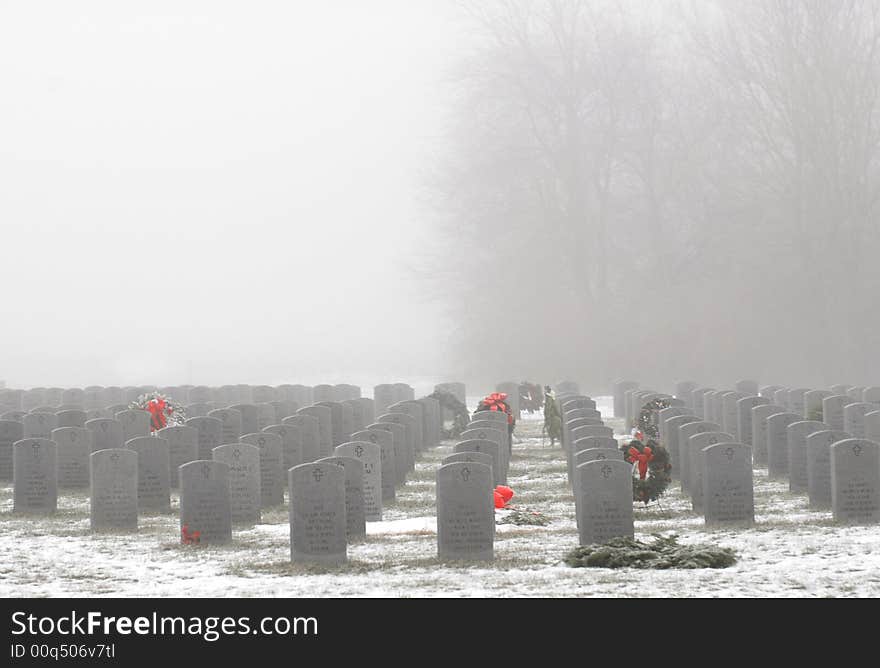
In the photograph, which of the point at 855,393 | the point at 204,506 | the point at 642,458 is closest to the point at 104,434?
the point at 204,506

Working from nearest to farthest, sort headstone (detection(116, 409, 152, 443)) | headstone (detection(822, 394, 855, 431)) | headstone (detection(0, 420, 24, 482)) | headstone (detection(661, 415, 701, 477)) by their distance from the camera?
headstone (detection(661, 415, 701, 477))
headstone (detection(0, 420, 24, 482))
headstone (detection(116, 409, 152, 443))
headstone (detection(822, 394, 855, 431))

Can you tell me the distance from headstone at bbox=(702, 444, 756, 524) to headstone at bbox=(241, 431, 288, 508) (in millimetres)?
5211

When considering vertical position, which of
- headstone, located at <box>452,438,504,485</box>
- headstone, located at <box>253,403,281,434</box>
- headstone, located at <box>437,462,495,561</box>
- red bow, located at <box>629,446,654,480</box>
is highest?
headstone, located at <box>253,403,281,434</box>

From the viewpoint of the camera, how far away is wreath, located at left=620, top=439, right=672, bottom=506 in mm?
13477

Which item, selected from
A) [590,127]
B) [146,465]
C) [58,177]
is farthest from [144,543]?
[58,177]

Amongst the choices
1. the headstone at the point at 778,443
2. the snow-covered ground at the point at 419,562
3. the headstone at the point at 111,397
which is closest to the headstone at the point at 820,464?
the snow-covered ground at the point at 419,562

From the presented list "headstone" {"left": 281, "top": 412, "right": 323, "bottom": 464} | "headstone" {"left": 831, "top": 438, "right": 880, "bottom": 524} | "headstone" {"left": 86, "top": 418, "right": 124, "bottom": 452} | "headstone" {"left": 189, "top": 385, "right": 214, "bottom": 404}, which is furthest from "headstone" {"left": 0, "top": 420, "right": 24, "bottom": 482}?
"headstone" {"left": 831, "top": 438, "right": 880, "bottom": 524}

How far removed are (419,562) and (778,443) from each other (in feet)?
25.1

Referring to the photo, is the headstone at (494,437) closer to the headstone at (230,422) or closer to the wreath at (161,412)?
the headstone at (230,422)

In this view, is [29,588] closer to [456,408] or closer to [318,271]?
[456,408]

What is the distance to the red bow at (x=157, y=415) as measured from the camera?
18.8 metres

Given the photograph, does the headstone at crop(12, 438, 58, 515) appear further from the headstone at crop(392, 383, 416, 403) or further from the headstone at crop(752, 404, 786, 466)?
the headstone at crop(392, 383, 416, 403)

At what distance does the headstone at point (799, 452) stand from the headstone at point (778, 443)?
66.4 inches

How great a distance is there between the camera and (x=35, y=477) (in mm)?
14078
